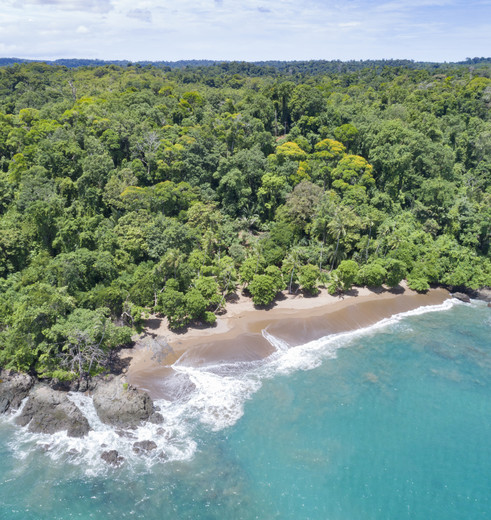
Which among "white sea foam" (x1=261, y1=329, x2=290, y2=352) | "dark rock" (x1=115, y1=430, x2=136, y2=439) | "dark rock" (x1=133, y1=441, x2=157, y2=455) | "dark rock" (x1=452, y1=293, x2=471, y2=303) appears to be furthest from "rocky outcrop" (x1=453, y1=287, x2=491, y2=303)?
"dark rock" (x1=115, y1=430, x2=136, y2=439)

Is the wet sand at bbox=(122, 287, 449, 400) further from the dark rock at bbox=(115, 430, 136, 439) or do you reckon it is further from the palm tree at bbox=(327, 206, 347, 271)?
the palm tree at bbox=(327, 206, 347, 271)

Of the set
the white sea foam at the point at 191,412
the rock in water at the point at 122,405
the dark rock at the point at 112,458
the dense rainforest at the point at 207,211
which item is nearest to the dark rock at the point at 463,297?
the dense rainforest at the point at 207,211

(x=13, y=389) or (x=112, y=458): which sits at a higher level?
(x=13, y=389)

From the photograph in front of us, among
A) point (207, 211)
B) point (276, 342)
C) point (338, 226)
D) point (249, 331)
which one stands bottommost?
point (276, 342)

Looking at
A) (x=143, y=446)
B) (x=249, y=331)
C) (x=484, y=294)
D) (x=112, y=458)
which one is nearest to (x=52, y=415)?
(x=112, y=458)

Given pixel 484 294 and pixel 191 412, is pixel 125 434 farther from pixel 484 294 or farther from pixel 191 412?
pixel 484 294

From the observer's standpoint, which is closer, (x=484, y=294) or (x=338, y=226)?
(x=338, y=226)

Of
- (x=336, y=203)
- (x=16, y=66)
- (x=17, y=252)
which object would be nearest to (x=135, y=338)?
(x=17, y=252)

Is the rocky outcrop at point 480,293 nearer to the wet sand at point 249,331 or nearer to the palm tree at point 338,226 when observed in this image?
the wet sand at point 249,331
